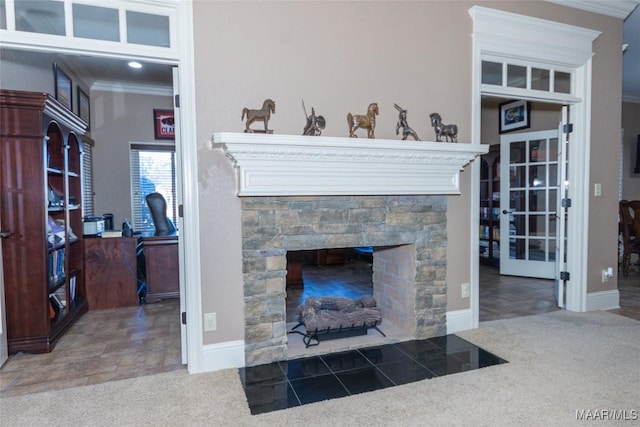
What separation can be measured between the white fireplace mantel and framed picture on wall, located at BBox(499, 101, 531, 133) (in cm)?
298

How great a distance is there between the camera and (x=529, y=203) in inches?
195

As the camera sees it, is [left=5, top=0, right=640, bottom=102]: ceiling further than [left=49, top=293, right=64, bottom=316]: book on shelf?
Yes

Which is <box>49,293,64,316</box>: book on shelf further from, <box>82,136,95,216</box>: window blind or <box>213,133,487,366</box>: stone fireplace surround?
<box>213,133,487,366</box>: stone fireplace surround

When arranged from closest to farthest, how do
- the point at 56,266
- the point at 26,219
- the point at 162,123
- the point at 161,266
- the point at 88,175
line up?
the point at 26,219
the point at 56,266
the point at 161,266
the point at 88,175
the point at 162,123

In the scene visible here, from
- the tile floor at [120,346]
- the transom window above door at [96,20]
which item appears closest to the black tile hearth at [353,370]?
the tile floor at [120,346]

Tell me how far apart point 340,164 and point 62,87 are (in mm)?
3356

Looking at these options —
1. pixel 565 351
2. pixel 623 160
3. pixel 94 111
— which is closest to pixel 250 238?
pixel 565 351

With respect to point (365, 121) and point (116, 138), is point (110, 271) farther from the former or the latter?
point (365, 121)

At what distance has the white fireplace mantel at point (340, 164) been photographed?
2.21 meters

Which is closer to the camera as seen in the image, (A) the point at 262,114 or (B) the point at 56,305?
(A) the point at 262,114

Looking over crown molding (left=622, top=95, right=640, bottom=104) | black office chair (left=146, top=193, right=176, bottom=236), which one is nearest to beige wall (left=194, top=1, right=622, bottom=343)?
black office chair (left=146, top=193, right=176, bottom=236)

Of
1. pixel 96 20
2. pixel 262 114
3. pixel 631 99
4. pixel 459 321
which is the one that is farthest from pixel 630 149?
pixel 96 20

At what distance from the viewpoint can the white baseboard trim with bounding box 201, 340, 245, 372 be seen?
2.34m

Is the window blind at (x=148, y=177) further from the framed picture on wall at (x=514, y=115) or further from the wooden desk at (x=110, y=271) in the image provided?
the framed picture on wall at (x=514, y=115)
